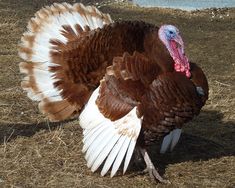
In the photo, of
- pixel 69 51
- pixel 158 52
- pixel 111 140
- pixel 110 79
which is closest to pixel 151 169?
pixel 111 140

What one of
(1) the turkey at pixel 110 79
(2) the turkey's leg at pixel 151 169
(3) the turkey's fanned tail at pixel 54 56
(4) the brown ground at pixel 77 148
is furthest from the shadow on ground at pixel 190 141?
(3) the turkey's fanned tail at pixel 54 56

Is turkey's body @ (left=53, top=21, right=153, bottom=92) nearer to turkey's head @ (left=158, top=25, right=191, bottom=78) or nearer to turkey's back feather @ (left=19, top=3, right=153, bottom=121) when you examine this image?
turkey's back feather @ (left=19, top=3, right=153, bottom=121)

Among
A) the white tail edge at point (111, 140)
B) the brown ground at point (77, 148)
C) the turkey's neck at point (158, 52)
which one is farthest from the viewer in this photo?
the brown ground at point (77, 148)

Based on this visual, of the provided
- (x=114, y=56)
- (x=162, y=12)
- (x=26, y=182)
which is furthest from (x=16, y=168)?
(x=162, y=12)

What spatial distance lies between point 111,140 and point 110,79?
1.36 feet

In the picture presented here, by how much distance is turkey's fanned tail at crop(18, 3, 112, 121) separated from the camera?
14.5 feet

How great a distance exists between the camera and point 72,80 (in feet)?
14.2

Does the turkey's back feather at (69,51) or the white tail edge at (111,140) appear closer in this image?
the white tail edge at (111,140)

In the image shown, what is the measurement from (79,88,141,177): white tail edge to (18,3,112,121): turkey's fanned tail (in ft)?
1.12

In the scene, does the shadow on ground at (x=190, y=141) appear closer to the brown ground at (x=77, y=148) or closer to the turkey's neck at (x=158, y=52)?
the brown ground at (x=77, y=148)

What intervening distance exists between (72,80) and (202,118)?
182 cm

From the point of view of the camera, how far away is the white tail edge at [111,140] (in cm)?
398

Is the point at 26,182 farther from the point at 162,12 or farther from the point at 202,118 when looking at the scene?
the point at 162,12

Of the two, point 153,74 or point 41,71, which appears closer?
point 153,74
